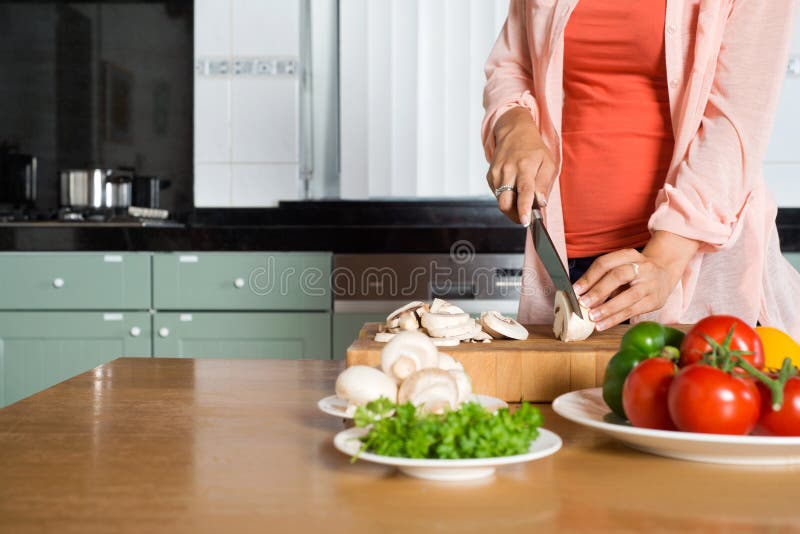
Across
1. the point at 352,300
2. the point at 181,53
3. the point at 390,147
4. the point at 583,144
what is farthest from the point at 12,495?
the point at 181,53

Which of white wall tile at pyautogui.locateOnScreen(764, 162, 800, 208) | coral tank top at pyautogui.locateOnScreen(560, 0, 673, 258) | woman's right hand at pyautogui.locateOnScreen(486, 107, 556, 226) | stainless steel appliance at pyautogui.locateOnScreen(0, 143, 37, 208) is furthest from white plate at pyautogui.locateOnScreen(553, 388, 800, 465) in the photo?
stainless steel appliance at pyautogui.locateOnScreen(0, 143, 37, 208)

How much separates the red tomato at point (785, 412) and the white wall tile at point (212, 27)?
2481mm

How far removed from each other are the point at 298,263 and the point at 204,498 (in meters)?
1.81

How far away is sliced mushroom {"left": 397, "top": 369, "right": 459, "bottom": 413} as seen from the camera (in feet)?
2.31

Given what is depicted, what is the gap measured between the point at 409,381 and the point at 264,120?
91.2 inches

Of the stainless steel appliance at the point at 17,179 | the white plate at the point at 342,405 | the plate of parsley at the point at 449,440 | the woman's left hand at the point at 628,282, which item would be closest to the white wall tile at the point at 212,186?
the stainless steel appliance at the point at 17,179

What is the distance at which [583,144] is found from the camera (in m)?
1.39

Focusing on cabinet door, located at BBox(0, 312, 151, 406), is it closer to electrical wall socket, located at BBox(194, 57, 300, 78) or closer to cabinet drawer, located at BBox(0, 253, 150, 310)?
cabinet drawer, located at BBox(0, 253, 150, 310)

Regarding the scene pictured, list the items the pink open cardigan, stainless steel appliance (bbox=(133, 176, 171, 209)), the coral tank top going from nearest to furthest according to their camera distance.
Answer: the pink open cardigan < the coral tank top < stainless steel appliance (bbox=(133, 176, 171, 209))

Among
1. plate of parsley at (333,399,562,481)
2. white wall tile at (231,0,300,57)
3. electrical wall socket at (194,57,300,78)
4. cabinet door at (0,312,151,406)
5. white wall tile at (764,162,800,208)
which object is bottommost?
cabinet door at (0,312,151,406)

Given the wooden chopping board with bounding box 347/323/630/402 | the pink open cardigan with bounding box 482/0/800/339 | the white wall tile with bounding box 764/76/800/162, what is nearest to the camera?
the wooden chopping board with bounding box 347/323/630/402

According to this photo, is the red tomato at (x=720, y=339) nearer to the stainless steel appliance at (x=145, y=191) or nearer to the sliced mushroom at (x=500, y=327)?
A: the sliced mushroom at (x=500, y=327)

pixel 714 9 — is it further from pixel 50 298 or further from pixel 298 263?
pixel 50 298

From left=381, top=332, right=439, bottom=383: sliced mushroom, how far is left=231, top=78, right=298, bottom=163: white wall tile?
2.22 metres
